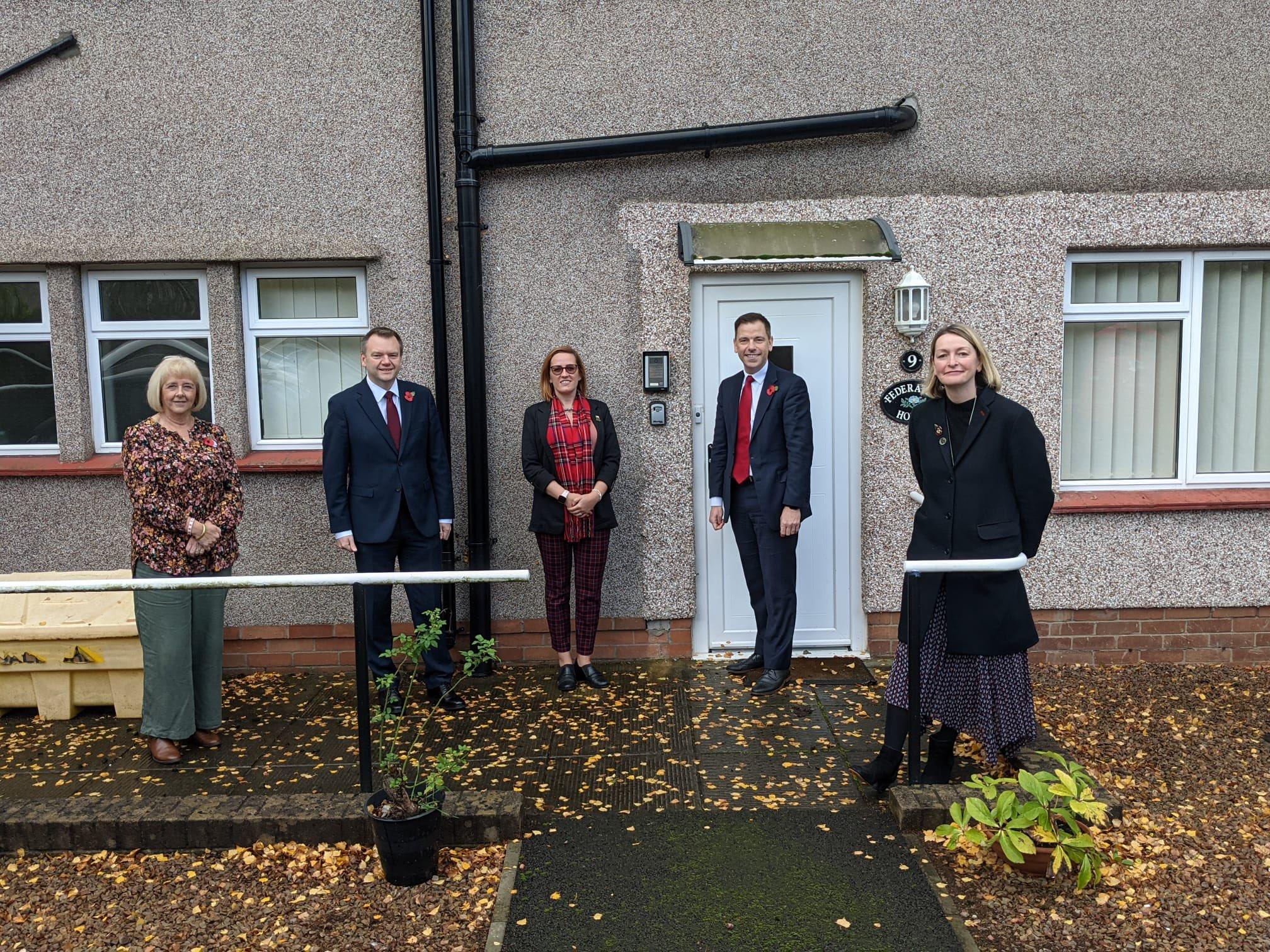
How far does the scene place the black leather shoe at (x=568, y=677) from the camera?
520 cm

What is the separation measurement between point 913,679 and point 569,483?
7.00ft

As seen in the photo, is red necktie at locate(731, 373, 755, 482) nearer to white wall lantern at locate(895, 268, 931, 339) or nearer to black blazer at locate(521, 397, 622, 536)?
black blazer at locate(521, 397, 622, 536)

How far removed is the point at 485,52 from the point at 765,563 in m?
3.07

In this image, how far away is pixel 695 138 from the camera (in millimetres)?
5305

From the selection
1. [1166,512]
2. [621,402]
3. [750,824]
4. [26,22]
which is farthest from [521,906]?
[26,22]

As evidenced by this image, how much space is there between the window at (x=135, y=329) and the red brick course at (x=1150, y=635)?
4.14 m

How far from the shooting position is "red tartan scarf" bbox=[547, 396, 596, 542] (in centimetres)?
510

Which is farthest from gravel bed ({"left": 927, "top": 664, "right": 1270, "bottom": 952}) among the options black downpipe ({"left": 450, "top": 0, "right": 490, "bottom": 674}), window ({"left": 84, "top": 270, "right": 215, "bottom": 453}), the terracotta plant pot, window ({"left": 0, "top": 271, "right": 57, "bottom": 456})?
window ({"left": 0, "top": 271, "right": 57, "bottom": 456})

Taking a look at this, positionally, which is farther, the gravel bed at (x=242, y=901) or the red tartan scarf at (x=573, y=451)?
the red tartan scarf at (x=573, y=451)

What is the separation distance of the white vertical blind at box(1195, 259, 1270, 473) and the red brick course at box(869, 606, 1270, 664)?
87 centimetres

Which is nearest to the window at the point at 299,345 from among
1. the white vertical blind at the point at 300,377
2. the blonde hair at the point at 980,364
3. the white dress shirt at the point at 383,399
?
the white vertical blind at the point at 300,377

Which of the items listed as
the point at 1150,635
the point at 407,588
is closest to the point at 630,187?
the point at 407,588

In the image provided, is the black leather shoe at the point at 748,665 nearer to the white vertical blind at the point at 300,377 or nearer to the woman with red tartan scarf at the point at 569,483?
the woman with red tartan scarf at the point at 569,483

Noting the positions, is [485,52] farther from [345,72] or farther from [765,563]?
[765,563]
